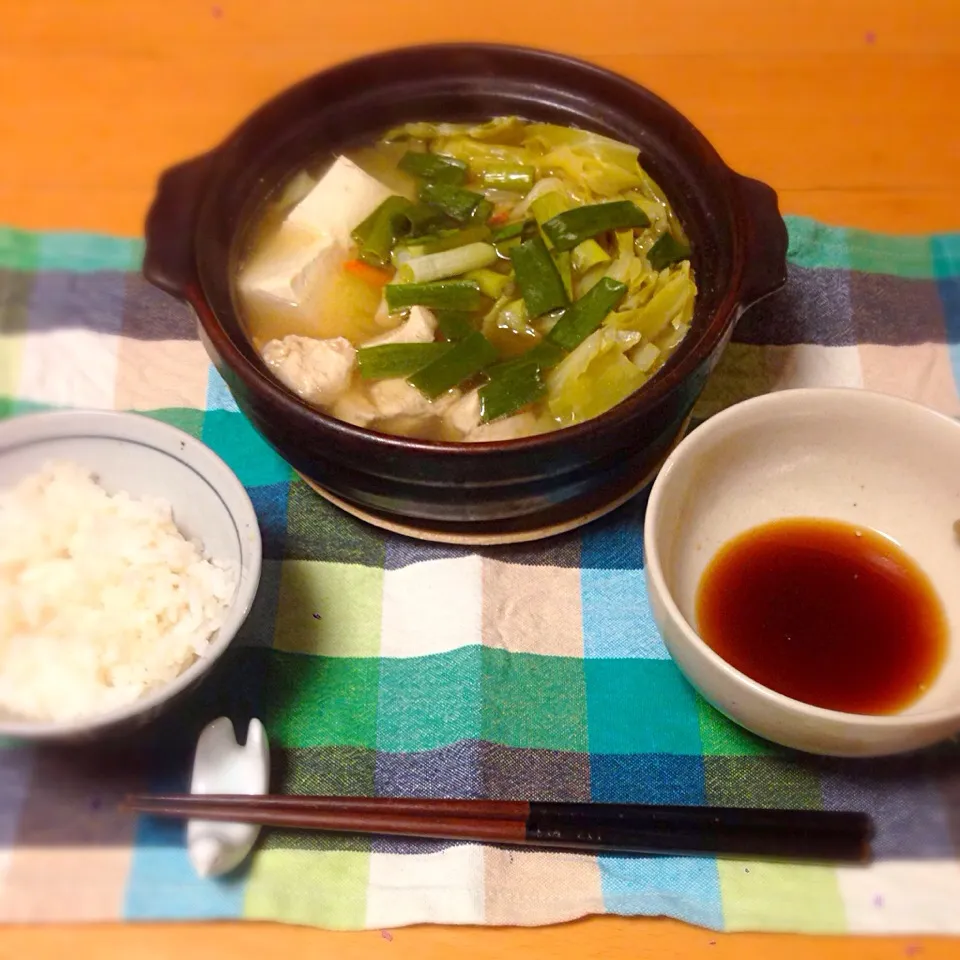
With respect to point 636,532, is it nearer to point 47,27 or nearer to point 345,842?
point 345,842

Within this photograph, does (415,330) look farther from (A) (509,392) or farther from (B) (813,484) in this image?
(B) (813,484)

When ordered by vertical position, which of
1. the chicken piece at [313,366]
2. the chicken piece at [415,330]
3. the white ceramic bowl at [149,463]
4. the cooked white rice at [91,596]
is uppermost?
the chicken piece at [415,330]

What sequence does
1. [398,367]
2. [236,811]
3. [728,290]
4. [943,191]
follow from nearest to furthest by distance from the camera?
[236,811] → [728,290] → [398,367] → [943,191]

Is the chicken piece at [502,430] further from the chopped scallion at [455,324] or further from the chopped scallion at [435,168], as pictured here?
the chopped scallion at [435,168]

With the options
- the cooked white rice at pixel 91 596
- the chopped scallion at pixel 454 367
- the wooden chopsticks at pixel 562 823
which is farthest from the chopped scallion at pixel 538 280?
Result: the wooden chopsticks at pixel 562 823

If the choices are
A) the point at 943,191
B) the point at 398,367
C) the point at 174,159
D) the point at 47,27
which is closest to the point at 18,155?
the point at 174,159

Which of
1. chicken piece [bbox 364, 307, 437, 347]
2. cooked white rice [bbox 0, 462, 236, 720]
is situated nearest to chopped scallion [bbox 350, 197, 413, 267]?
chicken piece [bbox 364, 307, 437, 347]

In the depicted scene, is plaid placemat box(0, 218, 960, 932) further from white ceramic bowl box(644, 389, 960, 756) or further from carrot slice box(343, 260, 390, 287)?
carrot slice box(343, 260, 390, 287)
